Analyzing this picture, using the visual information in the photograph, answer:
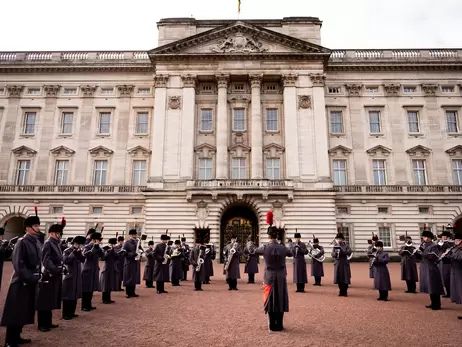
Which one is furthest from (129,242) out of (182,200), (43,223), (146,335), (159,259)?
(43,223)

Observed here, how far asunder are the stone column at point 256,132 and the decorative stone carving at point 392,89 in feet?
42.1

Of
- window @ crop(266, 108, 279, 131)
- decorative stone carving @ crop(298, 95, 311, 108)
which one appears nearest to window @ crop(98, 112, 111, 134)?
window @ crop(266, 108, 279, 131)

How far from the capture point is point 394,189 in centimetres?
3284

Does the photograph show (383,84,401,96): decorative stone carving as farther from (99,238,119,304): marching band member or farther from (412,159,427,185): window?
(99,238,119,304): marching band member

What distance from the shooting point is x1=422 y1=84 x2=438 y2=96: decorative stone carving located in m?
34.9

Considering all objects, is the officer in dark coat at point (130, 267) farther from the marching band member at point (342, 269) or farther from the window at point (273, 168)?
the window at point (273, 168)

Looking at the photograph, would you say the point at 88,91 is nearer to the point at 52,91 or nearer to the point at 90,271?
the point at 52,91

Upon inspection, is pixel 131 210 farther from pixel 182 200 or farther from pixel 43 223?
pixel 43 223

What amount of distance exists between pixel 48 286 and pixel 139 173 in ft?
85.7

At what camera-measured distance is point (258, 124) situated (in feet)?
106

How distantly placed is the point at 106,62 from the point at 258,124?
16.9 m

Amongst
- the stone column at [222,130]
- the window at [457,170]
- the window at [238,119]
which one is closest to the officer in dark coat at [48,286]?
the stone column at [222,130]

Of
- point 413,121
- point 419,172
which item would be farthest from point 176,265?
point 413,121

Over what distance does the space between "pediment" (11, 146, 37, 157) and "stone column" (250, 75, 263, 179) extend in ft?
69.4
